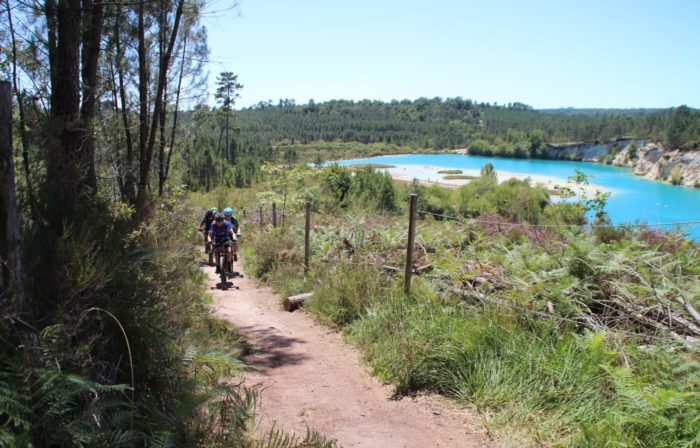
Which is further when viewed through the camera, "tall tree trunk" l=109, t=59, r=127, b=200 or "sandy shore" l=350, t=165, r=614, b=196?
"sandy shore" l=350, t=165, r=614, b=196

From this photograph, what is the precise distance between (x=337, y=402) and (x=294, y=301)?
344cm

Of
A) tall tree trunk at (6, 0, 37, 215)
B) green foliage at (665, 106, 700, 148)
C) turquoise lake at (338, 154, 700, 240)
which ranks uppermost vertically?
green foliage at (665, 106, 700, 148)

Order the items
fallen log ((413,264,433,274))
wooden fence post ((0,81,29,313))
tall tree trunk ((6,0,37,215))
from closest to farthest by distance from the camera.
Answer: wooden fence post ((0,81,29,313)) → tall tree trunk ((6,0,37,215)) → fallen log ((413,264,433,274))

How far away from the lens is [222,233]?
10.1m

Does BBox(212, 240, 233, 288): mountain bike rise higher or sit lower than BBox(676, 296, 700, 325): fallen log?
lower

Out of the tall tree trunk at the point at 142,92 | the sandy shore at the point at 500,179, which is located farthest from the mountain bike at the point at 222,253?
the sandy shore at the point at 500,179

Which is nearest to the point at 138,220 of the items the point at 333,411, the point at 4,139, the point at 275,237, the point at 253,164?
the point at 4,139

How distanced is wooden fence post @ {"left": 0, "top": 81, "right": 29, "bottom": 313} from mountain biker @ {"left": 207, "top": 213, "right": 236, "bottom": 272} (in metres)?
7.53

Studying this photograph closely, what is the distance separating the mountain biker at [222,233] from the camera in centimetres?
1006

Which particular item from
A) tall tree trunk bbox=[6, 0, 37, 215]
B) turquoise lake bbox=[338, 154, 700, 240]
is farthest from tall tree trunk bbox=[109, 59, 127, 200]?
turquoise lake bbox=[338, 154, 700, 240]

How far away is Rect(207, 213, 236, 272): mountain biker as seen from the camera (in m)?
10.1

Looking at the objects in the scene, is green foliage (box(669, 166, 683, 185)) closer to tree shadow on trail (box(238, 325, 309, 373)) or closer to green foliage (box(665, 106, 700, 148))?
green foliage (box(665, 106, 700, 148))

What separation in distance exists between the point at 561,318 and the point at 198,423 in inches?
136

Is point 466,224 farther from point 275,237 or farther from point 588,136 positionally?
point 588,136
